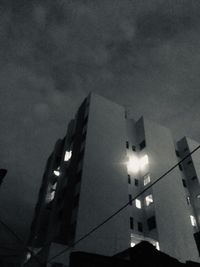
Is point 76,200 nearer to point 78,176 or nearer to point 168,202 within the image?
point 78,176

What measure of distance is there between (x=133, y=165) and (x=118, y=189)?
27.9 feet

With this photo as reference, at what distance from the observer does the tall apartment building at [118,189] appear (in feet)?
102

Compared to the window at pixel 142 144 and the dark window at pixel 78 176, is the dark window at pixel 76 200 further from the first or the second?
the window at pixel 142 144

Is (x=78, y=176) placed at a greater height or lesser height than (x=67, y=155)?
lesser

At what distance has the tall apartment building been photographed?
102 ft

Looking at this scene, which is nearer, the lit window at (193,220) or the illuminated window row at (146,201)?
the illuminated window row at (146,201)

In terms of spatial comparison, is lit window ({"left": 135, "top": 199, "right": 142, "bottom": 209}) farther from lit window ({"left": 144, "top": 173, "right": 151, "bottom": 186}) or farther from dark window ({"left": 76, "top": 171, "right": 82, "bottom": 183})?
dark window ({"left": 76, "top": 171, "right": 82, "bottom": 183})

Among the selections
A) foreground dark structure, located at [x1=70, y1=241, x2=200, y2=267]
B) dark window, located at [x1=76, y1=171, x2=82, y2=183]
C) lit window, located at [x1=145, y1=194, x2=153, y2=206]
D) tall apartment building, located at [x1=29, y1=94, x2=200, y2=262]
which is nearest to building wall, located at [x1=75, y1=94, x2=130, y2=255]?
tall apartment building, located at [x1=29, y1=94, x2=200, y2=262]

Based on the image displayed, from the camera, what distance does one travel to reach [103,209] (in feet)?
106

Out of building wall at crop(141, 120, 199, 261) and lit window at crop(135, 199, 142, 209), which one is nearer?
building wall at crop(141, 120, 199, 261)

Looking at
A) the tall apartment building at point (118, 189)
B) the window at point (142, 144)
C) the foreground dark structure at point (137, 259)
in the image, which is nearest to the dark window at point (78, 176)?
the tall apartment building at point (118, 189)

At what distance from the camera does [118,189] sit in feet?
119

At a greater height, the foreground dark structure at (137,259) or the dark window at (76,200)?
the dark window at (76,200)

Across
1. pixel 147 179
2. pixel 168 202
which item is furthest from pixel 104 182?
pixel 168 202
